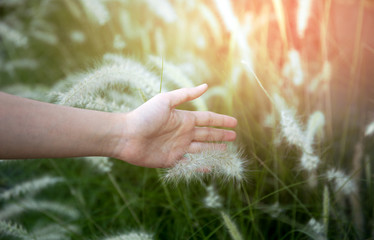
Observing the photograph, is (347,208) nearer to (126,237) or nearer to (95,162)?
(126,237)

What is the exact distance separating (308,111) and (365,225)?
513 mm

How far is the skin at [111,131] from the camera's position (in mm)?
861

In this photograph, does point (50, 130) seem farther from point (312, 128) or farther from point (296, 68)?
point (296, 68)

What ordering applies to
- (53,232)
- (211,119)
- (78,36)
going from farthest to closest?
(78,36), (53,232), (211,119)

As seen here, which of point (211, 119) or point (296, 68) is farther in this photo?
point (296, 68)

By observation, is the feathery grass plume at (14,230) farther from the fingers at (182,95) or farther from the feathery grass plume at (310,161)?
the feathery grass plume at (310,161)

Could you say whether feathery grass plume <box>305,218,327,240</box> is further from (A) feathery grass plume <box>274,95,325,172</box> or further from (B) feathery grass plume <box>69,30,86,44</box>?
(B) feathery grass plume <box>69,30,86,44</box>

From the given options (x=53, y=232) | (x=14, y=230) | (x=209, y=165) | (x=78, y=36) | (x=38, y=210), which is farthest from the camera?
(x=78, y=36)

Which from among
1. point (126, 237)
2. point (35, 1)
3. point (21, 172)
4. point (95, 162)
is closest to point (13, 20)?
point (35, 1)

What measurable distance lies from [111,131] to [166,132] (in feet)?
0.58

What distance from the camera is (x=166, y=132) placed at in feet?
3.31

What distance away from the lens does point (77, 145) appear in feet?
3.01

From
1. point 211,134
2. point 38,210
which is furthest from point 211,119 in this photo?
point 38,210

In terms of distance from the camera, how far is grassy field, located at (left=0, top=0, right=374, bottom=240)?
38.4 inches
